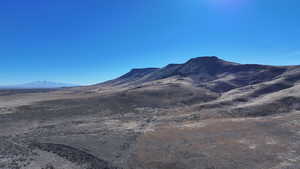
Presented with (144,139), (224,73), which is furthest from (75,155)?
(224,73)

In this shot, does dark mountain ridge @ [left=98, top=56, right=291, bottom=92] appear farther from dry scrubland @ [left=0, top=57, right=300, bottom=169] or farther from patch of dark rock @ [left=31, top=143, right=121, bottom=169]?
patch of dark rock @ [left=31, top=143, right=121, bottom=169]

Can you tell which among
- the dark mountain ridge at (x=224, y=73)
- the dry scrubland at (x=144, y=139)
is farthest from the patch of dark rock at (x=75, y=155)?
the dark mountain ridge at (x=224, y=73)

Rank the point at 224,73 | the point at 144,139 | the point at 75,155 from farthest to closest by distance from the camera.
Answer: the point at 224,73
the point at 144,139
the point at 75,155

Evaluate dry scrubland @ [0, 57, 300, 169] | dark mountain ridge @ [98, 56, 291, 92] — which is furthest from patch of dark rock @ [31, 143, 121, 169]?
dark mountain ridge @ [98, 56, 291, 92]

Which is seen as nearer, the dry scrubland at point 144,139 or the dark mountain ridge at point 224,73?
the dry scrubland at point 144,139

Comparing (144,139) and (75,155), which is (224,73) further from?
(75,155)

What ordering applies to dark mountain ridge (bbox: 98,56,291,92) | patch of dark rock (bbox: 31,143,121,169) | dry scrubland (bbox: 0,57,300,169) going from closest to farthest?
patch of dark rock (bbox: 31,143,121,169) < dry scrubland (bbox: 0,57,300,169) < dark mountain ridge (bbox: 98,56,291,92)

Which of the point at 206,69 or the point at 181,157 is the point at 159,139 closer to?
the point at 181,157

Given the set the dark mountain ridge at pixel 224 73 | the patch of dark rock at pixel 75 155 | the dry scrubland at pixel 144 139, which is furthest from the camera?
the dark mountain ridge at pixel 224 73

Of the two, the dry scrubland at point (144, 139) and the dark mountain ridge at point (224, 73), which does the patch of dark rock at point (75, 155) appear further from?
the dark mountain ridge at point (224, 73)

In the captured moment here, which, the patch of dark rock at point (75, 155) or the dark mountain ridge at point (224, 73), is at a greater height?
the dark mountain ridge at point (224, 73)

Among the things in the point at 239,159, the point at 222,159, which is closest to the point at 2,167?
the point at 222,159
